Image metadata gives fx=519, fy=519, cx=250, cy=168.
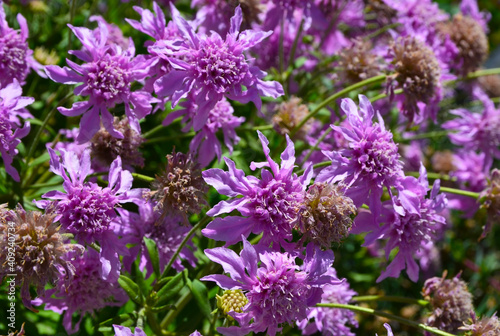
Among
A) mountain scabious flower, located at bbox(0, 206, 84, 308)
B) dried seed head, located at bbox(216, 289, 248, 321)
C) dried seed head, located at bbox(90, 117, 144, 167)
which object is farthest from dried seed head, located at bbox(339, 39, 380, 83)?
mountain scabious flower, located at bbox(0, 206, 84, 308)

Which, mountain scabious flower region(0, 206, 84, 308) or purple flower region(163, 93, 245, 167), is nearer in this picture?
mountain scabious flower region(0, 206, 84, 308)

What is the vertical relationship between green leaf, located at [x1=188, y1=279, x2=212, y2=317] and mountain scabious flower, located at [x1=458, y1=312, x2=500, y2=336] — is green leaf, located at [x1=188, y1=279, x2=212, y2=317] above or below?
above

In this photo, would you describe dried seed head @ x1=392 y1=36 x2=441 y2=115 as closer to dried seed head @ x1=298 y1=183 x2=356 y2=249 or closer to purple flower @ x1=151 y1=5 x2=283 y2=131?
purple flower @ x1=151 y1=5 x2=283 y2=131

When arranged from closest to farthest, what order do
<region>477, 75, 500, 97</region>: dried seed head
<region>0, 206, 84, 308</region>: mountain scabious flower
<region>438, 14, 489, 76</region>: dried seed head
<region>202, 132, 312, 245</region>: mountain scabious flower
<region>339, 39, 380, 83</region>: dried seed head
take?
<region>0, 206, 84, 308</region>: mountain scabious flower, <region>202, 132, 312, 245</region>: mountain scabious flower, <region>339, 39, 380, 83</region>: dried seed head, <region>438, 14, 489, 76</region>: dried seed head, <region>477, 75, 500, 97</region>: dried seed head

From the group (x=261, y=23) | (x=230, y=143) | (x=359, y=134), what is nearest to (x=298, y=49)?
(x=261, y=23)

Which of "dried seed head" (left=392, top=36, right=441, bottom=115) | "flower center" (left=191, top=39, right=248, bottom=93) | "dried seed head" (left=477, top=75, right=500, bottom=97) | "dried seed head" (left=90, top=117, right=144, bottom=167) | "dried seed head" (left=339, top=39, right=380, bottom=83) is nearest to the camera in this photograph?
"flower center" (left=191, top=39, right=248, bottom=93)

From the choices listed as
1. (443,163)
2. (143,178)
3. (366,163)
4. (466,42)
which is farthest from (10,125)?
(443,163)

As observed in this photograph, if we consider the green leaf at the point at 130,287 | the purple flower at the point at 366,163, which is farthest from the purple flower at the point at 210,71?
the green leaf at the point at 130,287

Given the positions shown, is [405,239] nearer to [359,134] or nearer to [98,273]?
[359,134]
